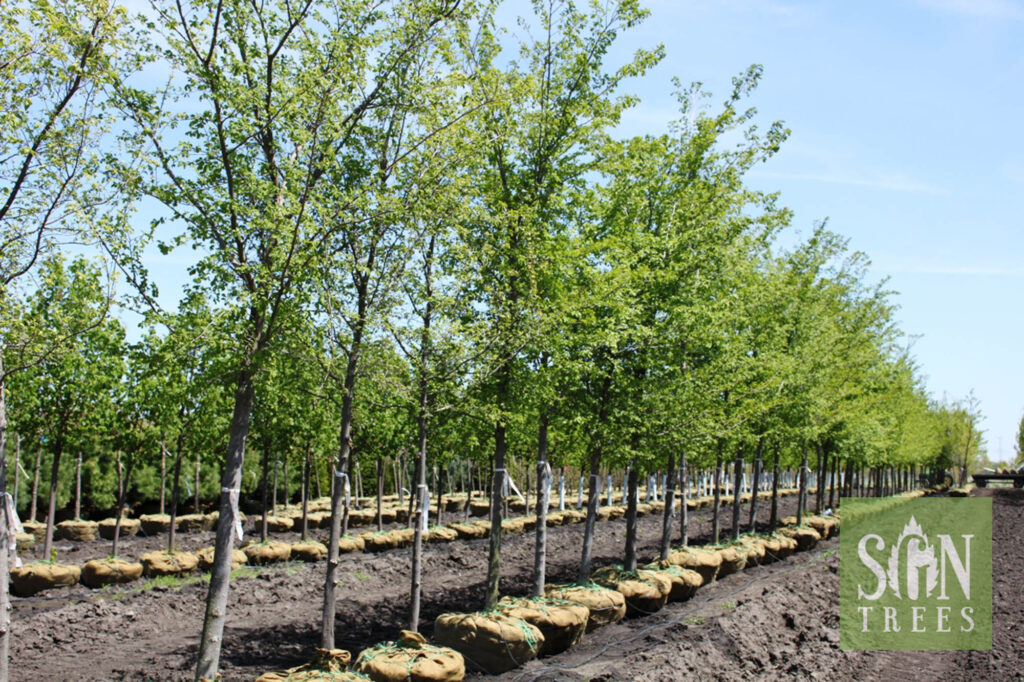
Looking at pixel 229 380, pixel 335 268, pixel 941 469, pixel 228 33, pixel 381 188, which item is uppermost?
pixel 228 33

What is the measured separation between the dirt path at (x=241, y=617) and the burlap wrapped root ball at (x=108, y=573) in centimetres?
27

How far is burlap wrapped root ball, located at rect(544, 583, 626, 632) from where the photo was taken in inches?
447

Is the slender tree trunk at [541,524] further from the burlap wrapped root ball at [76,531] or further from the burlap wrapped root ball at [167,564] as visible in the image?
the burlap wrapped root ball at [76,531]

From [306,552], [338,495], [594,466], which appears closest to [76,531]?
[306,552]

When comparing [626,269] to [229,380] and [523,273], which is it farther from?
[229,380]

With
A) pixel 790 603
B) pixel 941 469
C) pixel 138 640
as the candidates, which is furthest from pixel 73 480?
pixel 941 469

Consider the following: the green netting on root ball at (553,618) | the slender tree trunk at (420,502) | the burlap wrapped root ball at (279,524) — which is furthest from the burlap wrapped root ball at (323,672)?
the burlap wrapped root ball at (279,524)

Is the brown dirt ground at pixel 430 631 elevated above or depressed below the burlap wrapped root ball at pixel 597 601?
below

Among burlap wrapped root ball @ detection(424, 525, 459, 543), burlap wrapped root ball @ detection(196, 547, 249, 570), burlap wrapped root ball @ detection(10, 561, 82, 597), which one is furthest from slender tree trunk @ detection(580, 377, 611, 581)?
burlap wrapped root ball @ detection(10, 561, 82, 597)

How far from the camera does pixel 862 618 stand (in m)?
13.6

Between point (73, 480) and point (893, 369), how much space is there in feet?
106

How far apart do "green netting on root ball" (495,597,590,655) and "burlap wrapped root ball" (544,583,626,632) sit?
76cm

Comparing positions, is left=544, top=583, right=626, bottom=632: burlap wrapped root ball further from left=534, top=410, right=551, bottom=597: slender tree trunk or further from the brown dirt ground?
left=534, top=410, right=551, bottom=597: slender tree trunk

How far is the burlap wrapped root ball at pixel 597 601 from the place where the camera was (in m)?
11.3
